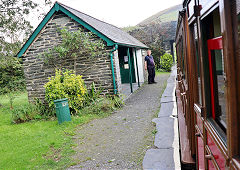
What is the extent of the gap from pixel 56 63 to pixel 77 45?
1.49 m

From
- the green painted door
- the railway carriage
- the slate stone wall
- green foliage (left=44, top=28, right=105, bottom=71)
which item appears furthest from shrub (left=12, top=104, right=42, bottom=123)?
the green painted door

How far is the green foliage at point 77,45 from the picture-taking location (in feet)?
30.4

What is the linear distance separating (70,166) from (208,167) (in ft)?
10.5

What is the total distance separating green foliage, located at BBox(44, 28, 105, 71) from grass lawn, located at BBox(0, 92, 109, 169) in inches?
118

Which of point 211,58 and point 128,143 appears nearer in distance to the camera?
point 211,58

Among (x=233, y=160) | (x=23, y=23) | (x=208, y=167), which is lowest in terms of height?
(x=208, y=167)

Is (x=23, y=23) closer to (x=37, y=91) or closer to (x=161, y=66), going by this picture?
(x=37, y=91)

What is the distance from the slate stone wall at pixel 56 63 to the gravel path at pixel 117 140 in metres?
2.08

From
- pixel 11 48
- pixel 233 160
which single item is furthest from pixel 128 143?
pixel 11 48

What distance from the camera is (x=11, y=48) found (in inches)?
555

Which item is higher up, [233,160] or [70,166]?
[233,160]

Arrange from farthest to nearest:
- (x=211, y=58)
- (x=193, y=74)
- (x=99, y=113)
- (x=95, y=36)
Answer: (x=95, y=36)
(x=99, y=113)
(x=193, y=74)
(x=211, y=58)

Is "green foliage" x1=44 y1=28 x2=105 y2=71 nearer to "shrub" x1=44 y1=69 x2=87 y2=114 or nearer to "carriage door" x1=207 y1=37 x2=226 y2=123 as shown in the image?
"shrub" x1=44 y1=69 x2=87 y2=114

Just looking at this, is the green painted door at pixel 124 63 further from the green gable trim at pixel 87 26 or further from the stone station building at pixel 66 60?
the green gable trim at pixel 87 26
